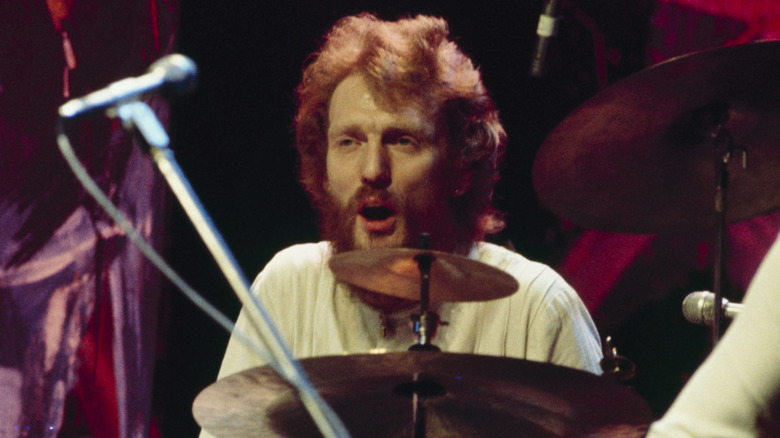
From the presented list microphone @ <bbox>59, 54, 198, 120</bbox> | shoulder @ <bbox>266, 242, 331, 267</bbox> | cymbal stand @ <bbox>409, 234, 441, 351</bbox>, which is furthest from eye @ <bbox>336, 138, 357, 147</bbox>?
Result: microphone @ <bbox>59, 54, 198, 120</bbox>

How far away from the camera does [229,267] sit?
34.7 inches

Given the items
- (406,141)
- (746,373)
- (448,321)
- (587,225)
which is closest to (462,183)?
(406,141)

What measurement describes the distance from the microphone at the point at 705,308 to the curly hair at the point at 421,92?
2.81 ft

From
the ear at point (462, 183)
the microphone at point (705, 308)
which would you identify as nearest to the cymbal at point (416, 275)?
the microphone at point (705, 308)

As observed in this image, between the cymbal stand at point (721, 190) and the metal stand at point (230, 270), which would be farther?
the cymbal stand at point (721, 190)

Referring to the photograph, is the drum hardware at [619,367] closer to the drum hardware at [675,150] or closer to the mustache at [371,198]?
the drum hardware at [675,150]

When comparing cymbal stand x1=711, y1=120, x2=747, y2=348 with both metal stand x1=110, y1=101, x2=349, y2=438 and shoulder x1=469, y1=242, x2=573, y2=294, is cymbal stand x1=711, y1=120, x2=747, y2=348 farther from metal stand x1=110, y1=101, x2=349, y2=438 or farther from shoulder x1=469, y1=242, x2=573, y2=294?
metal stand x1=110, y1=101, x2=349, y2=438

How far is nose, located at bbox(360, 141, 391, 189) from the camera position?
2.15 m

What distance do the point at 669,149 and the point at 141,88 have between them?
119cm

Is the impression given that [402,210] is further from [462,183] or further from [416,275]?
[416,275]

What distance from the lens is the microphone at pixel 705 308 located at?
1616 mm

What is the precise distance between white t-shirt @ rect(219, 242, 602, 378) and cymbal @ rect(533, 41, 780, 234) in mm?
344

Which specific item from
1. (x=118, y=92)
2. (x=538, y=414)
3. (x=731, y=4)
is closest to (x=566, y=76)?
(x=731, y=4)

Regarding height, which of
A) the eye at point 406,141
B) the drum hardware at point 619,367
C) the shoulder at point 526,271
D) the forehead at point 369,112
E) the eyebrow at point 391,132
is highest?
the forehead at point 369,112
